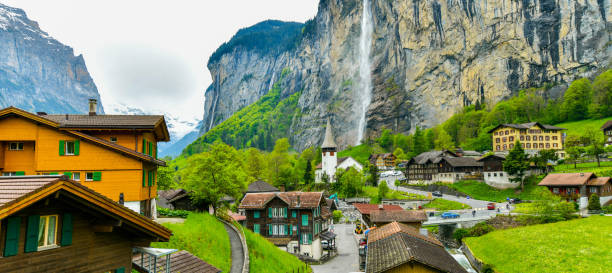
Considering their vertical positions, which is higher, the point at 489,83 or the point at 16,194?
the point at 489,83

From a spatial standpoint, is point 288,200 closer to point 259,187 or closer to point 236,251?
point 259,187

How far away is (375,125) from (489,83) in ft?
163

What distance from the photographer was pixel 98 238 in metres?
8.34

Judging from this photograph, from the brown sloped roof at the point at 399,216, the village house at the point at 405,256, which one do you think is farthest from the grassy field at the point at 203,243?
the brown sloped roof at the point at 399,216

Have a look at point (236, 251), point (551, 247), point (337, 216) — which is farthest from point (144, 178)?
point (337, 216)

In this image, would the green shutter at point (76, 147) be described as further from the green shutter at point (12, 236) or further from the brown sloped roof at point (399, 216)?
the brown sloped roof at point (399, 216)

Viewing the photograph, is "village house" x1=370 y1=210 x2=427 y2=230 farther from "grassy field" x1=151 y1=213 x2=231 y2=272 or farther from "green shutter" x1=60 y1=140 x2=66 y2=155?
"green shutter" x1=60 y1=140 x2=66 y2=155

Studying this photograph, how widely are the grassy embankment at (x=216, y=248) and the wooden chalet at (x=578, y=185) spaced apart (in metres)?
45.1

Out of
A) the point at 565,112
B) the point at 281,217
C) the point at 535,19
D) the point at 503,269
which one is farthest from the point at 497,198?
the point at 535,19

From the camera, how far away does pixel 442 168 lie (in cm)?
8625

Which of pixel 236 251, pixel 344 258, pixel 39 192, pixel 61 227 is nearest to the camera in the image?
pixel 39 192

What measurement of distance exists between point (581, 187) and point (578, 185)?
49 cm

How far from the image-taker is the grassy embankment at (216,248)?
74.2 feet

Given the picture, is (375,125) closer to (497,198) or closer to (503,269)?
(497,198)
